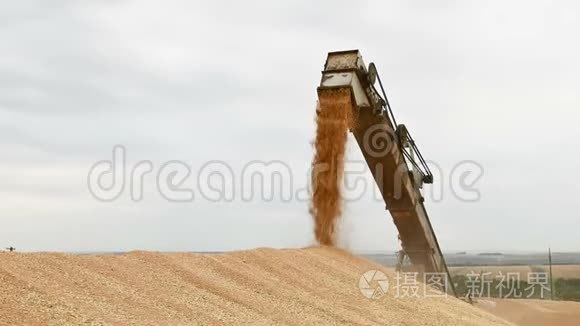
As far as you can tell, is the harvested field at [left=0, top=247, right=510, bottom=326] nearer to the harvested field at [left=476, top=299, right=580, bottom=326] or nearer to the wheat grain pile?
the wheat grain pile

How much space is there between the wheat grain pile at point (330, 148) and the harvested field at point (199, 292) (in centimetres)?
104

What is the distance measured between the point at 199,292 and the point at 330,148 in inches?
181

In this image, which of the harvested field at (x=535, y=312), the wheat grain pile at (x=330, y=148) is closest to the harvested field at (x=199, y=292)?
the wheat grain pile at (x=330, y=148)

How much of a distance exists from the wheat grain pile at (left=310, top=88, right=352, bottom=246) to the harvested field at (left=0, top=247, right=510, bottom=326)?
41.1 inches

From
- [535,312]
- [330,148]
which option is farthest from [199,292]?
[535,312]

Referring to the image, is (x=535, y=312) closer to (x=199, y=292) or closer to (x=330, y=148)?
(x=330, y=148)

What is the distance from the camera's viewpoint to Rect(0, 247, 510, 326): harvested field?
5.42 metres

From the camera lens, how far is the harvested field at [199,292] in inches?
213

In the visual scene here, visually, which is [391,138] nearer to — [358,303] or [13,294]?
[358,303]

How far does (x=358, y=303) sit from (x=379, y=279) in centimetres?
213

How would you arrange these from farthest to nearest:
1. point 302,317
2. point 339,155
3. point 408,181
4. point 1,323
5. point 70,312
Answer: point 408,181, point 339,155, point 302,317, point 70,312, point 1,323

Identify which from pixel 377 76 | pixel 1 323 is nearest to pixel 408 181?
pixel 377 76

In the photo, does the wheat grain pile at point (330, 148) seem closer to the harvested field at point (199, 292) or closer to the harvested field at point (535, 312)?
the harvested field at point (199, 292)

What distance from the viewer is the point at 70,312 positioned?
204 inches
